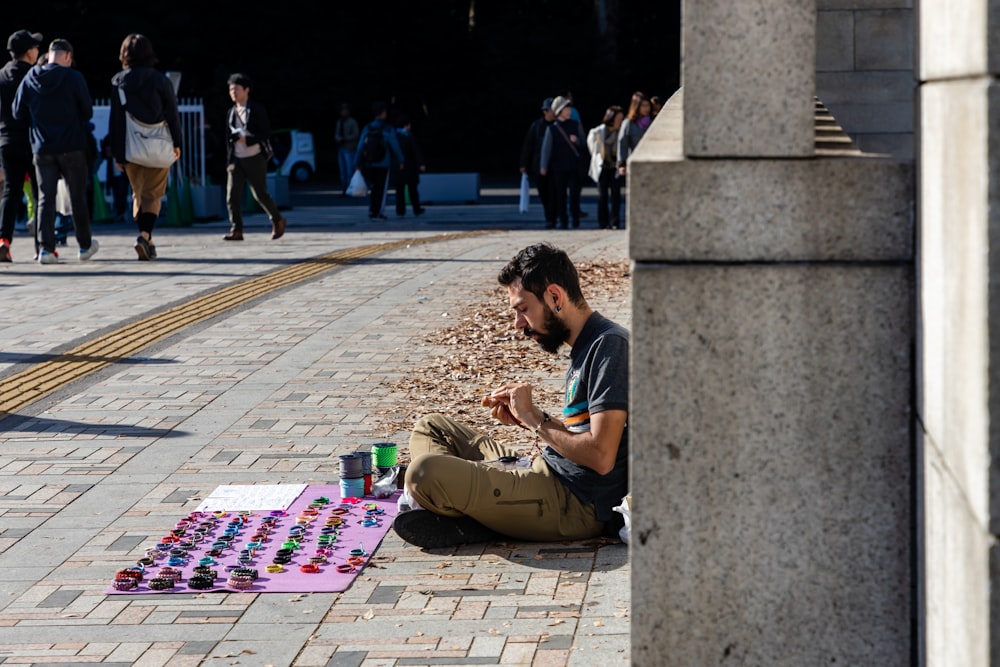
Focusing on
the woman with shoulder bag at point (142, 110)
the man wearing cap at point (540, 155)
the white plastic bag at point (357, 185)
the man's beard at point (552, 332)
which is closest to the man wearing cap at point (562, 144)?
the man wearing cap at point (540, 155)

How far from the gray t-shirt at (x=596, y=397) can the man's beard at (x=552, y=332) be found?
0.05 meters

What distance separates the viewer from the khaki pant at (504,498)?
521 cm

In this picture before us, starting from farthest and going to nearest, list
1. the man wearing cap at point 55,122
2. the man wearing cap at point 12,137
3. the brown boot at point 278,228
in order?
the brown boot at point 278,228 → the man wearing cap at point 12,137 → the man wearing cap at point 55,122

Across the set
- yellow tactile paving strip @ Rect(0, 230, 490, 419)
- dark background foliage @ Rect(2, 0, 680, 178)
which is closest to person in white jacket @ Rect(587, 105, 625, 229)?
yellow tactile paving strip @ Rect(0, 230, 490, 419)

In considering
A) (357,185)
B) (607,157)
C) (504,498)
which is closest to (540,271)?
(504,498)

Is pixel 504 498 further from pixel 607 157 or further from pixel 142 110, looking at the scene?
pixel 607 157

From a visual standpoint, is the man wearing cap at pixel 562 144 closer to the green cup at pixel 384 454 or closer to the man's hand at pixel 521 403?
the green cup at pixel 384 454

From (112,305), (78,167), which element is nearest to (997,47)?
(112,305)

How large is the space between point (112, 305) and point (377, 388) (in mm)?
4301

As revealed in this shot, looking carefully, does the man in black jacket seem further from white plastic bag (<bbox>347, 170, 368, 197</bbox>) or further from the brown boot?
white plastic bag (<bbox>347, 170, 368, 197</bbox>)

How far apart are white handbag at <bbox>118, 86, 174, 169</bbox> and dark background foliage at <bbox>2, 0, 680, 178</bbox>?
25725mm

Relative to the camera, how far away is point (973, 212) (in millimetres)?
2236

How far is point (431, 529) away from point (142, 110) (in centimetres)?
1024

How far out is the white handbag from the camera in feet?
47.5
